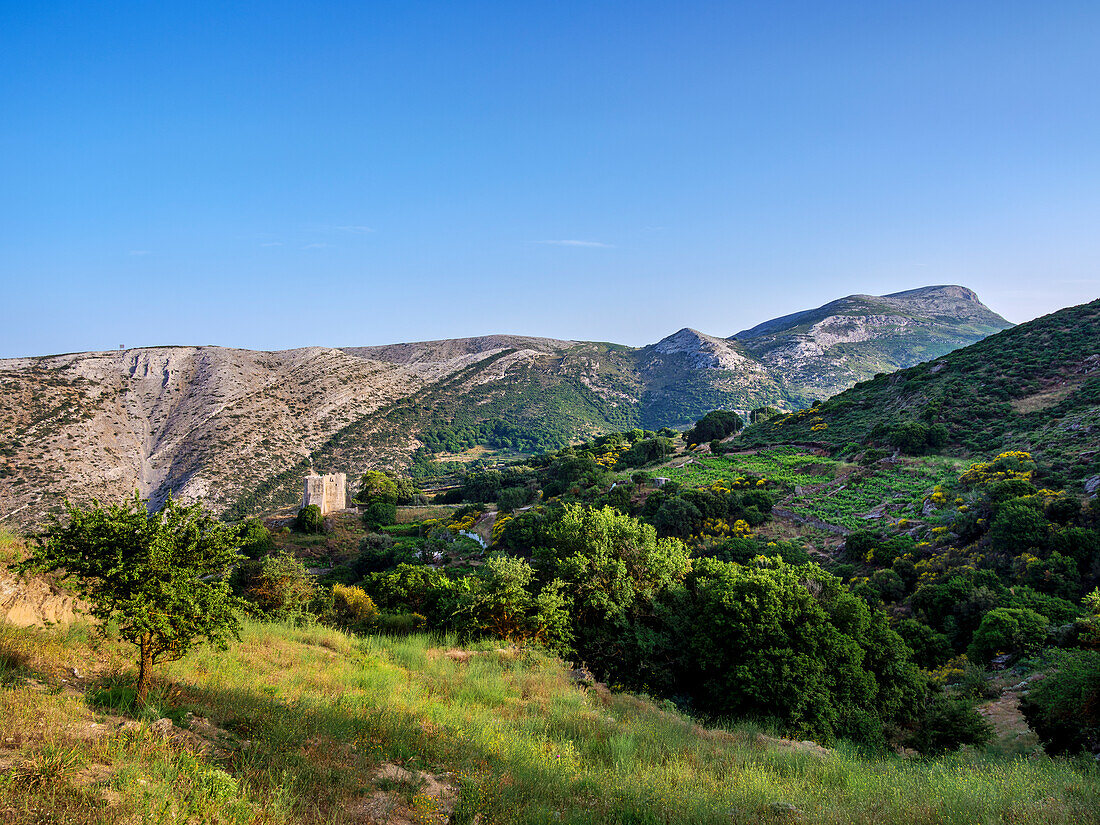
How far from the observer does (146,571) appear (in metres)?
6.26

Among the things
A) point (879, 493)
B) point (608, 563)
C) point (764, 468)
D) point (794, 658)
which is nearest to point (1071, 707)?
point (794, 658)

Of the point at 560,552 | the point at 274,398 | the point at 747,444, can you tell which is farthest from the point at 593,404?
the point at 560,552

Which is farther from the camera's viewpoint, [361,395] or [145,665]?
[361,395]

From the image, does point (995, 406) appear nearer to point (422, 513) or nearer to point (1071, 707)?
point (1071, 707)

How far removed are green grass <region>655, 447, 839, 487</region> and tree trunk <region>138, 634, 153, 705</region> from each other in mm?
36476

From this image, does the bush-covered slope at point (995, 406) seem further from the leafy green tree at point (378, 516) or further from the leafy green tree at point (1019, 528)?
the leafy green tree at point (378, 516)

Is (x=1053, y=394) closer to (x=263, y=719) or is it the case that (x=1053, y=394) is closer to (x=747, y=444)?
A: (x=747, y=444)

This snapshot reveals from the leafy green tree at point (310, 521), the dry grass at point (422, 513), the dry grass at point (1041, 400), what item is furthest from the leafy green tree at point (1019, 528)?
the leafy green tree at point (310, 521)

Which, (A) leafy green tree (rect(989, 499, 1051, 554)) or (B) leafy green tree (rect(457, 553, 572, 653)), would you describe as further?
(A) leafy green tree (rect(989, 499, 1051, 554))

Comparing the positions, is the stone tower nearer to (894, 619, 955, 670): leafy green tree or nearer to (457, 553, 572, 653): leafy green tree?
(457, 553, 572, 653): leafy green tree

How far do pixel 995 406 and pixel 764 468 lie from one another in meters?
16.6

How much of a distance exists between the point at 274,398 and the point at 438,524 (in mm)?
71904

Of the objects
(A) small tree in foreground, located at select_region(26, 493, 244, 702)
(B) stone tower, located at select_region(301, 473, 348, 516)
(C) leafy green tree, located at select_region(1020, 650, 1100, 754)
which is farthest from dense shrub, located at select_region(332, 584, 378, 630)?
(B) stone tower, located at select_region(301, 473, 348, 516)

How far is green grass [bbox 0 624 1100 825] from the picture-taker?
4.69 metres
